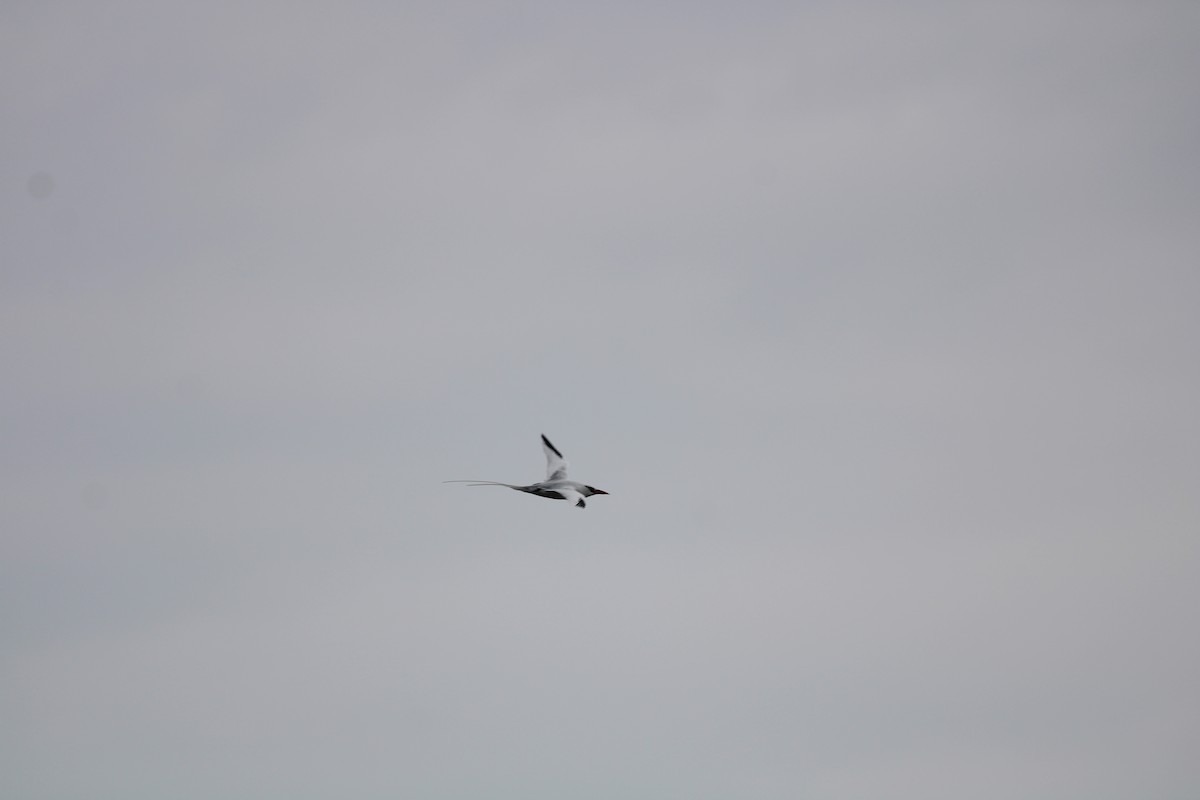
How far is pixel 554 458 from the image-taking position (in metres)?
120

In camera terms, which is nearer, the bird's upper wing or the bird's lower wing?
the bird's lower wing

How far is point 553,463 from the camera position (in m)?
120

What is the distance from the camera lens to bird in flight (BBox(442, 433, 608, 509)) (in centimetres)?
10800

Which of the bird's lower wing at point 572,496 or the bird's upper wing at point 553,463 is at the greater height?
the bird's upper wing at point 553,463

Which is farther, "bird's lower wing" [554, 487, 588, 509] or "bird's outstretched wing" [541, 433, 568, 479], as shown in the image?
"bird's outstretched wing" [541, 433, 568, 479]

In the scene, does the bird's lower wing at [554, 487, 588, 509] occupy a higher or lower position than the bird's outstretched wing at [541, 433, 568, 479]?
lower

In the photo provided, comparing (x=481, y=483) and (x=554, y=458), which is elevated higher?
(x=554, y=458)

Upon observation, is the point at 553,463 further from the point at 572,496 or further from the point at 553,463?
the point at 572,496

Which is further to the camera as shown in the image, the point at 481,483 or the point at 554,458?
the point at 554,458

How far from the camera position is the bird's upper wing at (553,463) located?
118m

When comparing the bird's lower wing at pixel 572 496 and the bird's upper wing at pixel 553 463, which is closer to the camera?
the bird's lower wing at pixel 572 496

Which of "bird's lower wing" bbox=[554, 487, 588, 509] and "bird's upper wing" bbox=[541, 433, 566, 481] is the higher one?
"bird's upper wing" bbox=[541, 433, 566, 481]

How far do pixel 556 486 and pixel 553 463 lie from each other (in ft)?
17.8

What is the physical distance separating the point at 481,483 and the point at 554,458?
1652 centimetres
